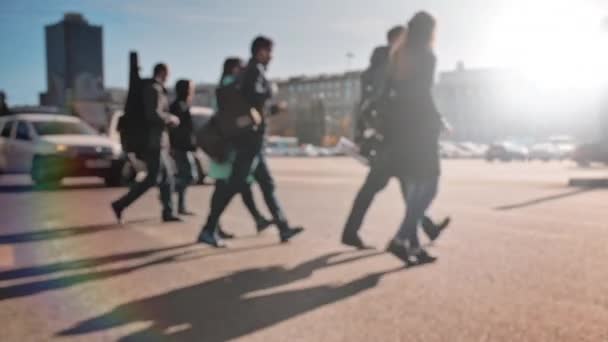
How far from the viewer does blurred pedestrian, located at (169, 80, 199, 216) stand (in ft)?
25.4

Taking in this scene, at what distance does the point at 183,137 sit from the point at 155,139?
0.90 metres

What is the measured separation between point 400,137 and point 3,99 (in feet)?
60.3

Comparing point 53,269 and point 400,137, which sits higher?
point 400,137

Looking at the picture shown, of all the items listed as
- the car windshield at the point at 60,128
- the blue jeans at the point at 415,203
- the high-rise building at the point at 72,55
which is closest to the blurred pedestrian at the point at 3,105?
the car windshield at the point at 60,128

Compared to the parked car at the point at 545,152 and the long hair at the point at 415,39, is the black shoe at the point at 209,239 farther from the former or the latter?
the parked car at the point at 545,152

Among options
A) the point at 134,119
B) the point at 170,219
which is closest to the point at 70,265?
the point at 170,219

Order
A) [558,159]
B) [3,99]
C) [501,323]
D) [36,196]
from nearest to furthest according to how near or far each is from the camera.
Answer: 1. [501,323]
2. [36,196]
3. [3,99]
4. [558,159]

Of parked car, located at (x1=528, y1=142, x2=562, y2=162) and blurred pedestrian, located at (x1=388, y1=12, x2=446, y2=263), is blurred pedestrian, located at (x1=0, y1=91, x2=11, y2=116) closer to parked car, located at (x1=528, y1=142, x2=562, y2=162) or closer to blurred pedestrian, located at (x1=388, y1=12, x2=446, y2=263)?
blurred pedestrian, located at (x1=388, y1=12, x2=446, y2=263)

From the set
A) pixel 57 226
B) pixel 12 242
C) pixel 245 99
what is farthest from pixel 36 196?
pixel 245 99

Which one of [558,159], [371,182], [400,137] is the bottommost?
[558,159]

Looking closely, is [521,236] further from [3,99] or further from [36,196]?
[3,99]

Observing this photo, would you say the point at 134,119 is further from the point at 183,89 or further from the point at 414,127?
the point at 414,127

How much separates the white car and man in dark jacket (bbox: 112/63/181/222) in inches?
248

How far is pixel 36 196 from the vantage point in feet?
36.6
